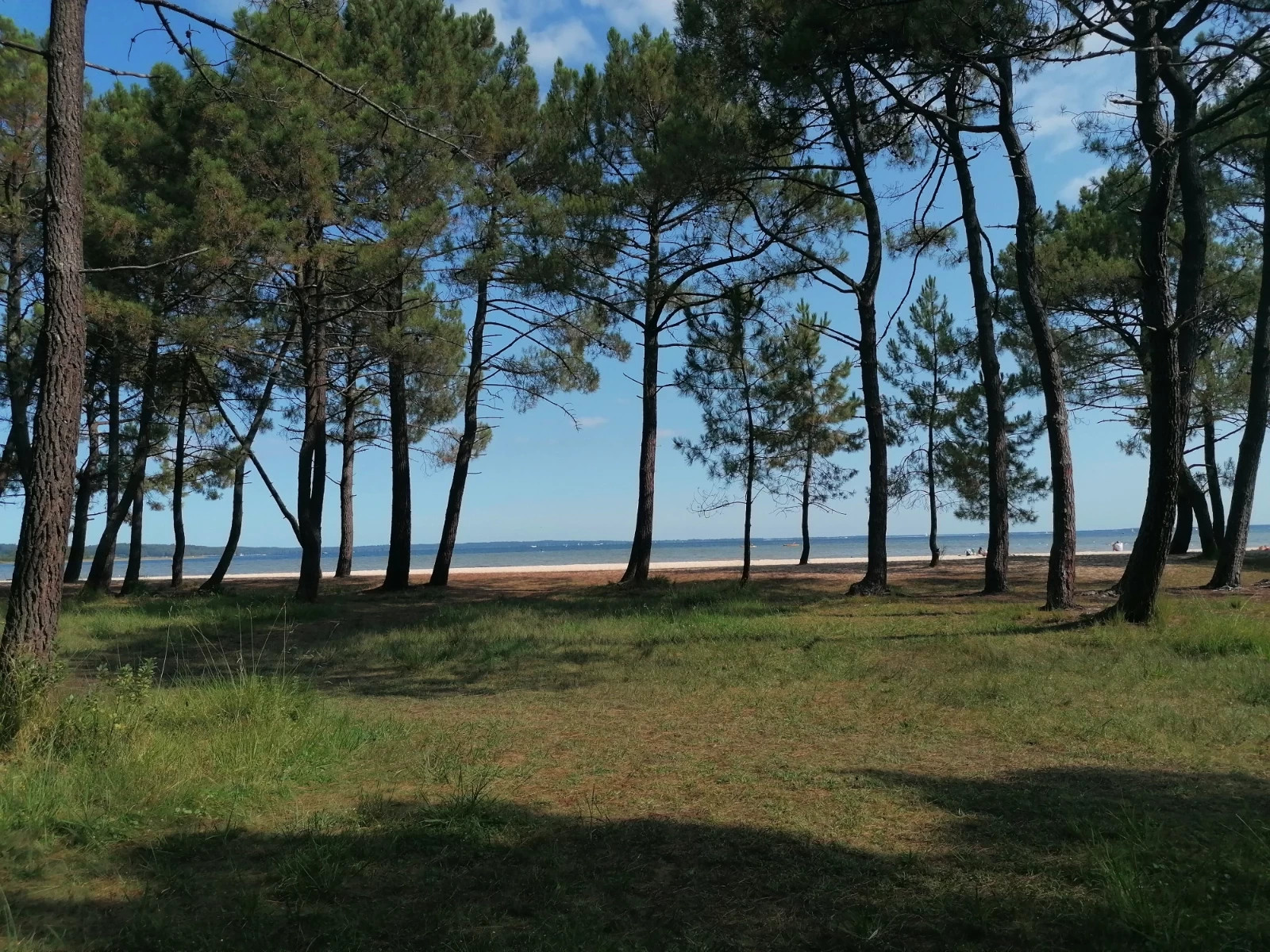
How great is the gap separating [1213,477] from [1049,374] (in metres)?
12.4

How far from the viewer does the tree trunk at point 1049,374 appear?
1030 centimetres

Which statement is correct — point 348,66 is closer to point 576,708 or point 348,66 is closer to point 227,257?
point 227,257

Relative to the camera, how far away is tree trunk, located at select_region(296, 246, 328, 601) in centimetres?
1428

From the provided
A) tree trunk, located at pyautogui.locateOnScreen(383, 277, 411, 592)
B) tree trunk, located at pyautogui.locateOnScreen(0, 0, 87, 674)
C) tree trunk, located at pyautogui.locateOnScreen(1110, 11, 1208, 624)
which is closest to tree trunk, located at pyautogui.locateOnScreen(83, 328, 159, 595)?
tree trunk, located at pyautogui.locateOnScreen(383, 277, 411, 592)

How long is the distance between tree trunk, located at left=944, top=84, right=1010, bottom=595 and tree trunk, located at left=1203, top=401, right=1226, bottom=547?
8838 mm

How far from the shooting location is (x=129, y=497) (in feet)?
54.4

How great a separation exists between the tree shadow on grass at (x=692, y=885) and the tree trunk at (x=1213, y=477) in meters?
18.5

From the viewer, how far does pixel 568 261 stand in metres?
15.2

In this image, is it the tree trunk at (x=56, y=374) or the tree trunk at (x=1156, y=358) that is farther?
the tree trunk at (x=1156, y=358)

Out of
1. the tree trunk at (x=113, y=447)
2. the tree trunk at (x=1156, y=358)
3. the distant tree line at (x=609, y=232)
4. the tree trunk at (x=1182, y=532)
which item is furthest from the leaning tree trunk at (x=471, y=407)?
the tree trunk at (x=1182, y=532)

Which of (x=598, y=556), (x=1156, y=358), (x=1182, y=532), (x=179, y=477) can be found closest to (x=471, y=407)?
(x=179, y=477)

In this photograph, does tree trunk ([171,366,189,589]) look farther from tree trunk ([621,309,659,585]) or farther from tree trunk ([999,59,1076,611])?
tree trunk ([999,59,1076,611])

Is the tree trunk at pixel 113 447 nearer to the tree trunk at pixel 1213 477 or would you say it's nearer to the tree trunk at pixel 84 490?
the tree trunk at pixel 84 490

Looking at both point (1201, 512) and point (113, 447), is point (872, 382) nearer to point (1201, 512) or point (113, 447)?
point (1201, 512)
